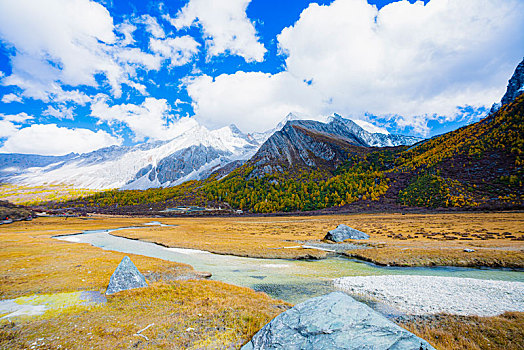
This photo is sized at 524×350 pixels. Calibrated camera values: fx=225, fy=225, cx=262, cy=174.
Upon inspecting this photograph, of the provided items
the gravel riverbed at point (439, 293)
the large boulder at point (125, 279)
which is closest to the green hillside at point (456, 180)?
the gravel riverbed at point (439, 293)

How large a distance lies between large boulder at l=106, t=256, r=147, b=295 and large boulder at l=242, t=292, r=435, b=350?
1496 centimetres

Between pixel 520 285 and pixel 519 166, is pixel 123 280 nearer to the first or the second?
pixel 520 285

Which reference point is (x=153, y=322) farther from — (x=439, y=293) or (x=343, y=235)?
(x=343, y=235)

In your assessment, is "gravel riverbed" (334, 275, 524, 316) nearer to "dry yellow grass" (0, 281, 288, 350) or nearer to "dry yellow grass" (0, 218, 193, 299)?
"dry yellow grass" (0, 281, 288, 350)

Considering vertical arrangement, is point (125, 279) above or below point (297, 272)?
above

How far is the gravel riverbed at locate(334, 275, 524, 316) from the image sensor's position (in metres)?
17.0

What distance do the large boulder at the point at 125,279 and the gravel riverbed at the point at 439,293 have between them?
19711mm

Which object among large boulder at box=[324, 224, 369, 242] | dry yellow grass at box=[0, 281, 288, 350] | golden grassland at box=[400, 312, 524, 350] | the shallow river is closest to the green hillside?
large boulder at box=[324, 224, 369, 242]

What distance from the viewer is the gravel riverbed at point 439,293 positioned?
55.7 ft

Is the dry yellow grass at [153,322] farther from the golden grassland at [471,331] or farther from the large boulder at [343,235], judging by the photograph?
the large boulder at [343,235]

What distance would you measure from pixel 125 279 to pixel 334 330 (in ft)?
64.3

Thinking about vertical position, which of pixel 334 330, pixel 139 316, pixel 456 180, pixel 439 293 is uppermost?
pixel 456 180

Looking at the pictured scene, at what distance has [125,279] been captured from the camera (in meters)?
20.6

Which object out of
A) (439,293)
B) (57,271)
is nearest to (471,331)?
(439,293)
